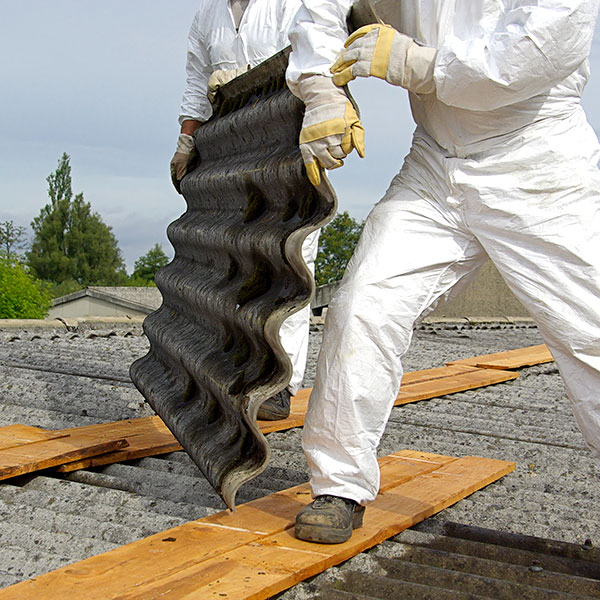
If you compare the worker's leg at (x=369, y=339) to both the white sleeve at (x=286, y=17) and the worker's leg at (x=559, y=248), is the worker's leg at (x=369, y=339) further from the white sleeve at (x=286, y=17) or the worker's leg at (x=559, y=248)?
the white sleeve at (x=286, y=17)

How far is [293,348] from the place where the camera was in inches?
135

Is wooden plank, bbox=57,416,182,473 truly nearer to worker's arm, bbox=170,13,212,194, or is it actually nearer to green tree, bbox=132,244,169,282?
worker's arm, bbox=170,13,212,194

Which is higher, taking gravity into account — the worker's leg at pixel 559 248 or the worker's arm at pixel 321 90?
the worker's arm at pixel 321 90

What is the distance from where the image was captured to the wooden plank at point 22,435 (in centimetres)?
287

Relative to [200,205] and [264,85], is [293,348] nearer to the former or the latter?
[200,205]

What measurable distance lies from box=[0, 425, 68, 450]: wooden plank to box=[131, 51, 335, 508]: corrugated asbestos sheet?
15.1 inches

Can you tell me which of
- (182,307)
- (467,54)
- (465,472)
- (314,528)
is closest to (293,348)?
(182,307)

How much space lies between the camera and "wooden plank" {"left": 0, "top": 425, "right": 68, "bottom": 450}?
2.87 metres

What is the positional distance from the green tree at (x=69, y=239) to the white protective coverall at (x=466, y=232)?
5009 cm

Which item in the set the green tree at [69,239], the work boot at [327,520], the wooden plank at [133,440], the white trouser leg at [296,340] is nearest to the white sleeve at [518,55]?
the work boot at [327,520]

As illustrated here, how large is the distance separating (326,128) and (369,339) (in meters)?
0.54

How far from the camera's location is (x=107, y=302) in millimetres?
32250

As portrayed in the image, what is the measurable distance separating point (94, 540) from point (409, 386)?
2672 mm

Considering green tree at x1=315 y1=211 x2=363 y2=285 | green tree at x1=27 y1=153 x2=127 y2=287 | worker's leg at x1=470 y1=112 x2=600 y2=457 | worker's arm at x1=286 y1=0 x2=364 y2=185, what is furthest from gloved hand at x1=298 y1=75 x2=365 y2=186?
green tree at x1=27 y1=153 x2=127 y2=287
